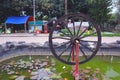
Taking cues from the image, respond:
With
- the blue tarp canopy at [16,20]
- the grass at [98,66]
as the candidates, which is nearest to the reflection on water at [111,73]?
the grass at [98,66]

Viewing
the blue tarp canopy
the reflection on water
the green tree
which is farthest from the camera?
the blue tarp canopy

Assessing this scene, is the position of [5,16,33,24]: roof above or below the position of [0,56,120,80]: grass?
above

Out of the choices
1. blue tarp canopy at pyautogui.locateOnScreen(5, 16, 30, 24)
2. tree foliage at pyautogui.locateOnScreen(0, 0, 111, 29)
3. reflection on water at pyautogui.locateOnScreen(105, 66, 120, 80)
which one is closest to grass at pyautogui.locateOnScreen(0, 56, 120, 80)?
reflection on water at pyautogui.locateOnScreen(105, 66, 120, 80)

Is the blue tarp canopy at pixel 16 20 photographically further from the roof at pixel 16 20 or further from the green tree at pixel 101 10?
the green tree at pixel 101 10

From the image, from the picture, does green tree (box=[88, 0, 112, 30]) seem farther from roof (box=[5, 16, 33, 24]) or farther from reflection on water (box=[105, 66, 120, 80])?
reflection on water (box=[105, 66, 120, 80])

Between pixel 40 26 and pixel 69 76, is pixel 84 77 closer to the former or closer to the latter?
pixel 69 76

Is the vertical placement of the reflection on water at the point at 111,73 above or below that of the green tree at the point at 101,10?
below

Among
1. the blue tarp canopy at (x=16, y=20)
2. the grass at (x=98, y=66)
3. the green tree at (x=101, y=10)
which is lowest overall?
the grass at (x=98, y=66)

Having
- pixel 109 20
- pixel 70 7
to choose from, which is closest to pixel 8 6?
pixel 70 7

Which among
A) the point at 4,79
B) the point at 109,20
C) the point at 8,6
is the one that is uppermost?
the point at 8,6

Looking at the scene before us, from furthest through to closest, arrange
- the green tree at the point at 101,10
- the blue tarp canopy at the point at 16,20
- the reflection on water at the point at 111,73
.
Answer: the blue tarp canopy at the point at 16,20 < the green tree at the point at 101,10 < the reflection on water at the point at 111,73

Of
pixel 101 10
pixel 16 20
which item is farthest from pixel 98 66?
pixel 16 20

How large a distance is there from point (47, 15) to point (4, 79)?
83.1ft

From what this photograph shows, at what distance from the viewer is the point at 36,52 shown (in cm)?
1274
